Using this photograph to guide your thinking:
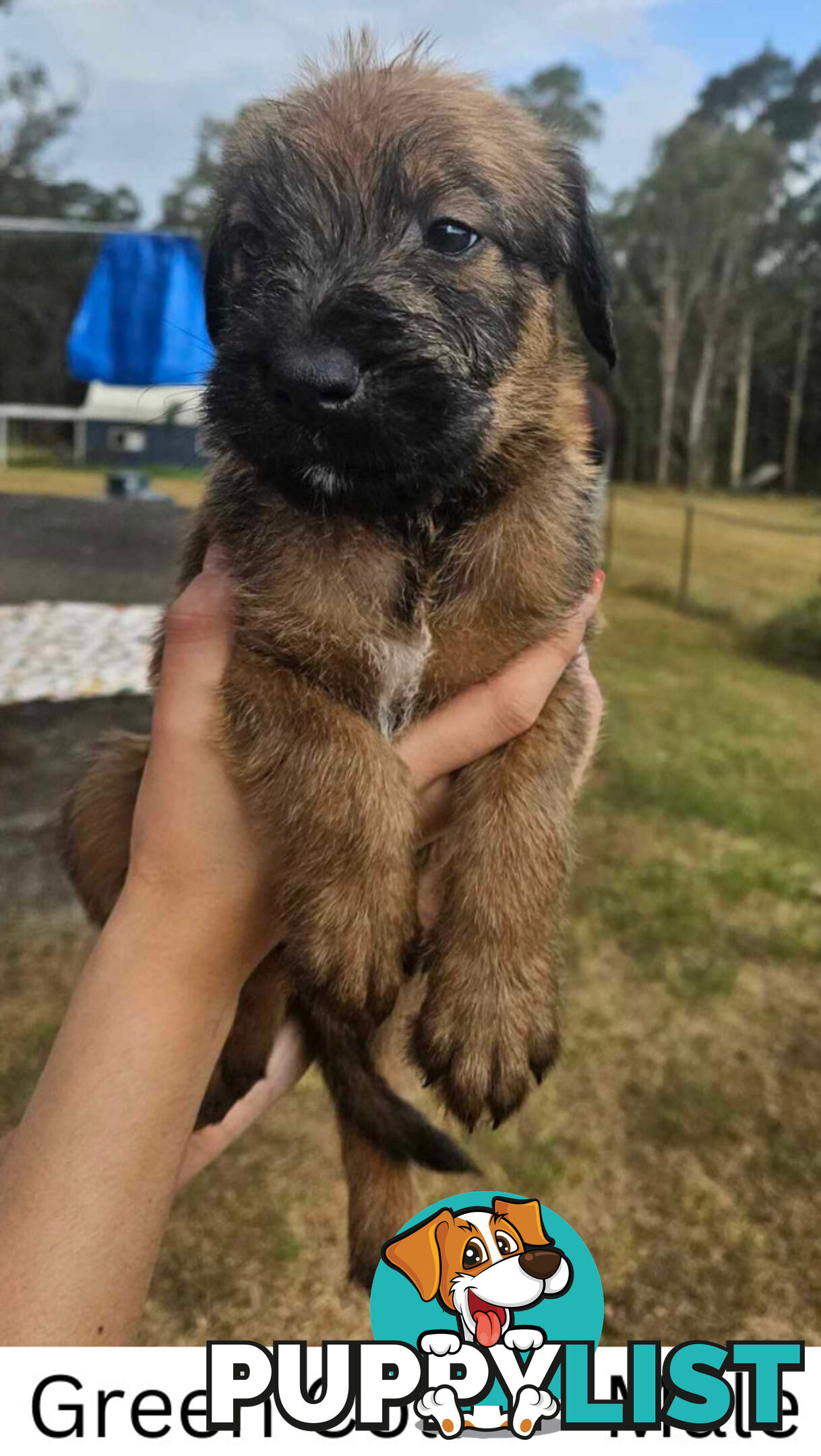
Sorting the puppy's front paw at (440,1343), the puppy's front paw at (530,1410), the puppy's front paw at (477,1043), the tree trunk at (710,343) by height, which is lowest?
the puppy's front paw at (530,1410)

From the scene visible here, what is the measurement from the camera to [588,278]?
1.80m

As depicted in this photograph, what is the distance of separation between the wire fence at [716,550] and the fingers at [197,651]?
308cm

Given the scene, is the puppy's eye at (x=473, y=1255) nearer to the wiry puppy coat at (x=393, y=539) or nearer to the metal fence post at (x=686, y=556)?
the wiry puppy coat at (x=393, y=539)

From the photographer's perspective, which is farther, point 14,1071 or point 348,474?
point 14,1071

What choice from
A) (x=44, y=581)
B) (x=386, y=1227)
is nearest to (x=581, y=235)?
(x=386, y=1227)

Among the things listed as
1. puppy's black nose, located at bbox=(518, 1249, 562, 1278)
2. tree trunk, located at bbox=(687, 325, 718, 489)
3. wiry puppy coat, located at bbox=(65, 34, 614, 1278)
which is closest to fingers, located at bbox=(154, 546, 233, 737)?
wiry puppy coat, located at bbox=(65, 34, 614, 1278)

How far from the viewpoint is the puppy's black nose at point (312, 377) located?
1.19m

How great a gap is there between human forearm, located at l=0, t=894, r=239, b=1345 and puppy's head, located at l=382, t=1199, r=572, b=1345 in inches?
13.0

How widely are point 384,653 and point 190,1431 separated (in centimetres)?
103

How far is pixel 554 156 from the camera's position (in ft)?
6.09

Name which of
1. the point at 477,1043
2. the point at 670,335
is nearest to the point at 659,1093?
the point at 477,1043

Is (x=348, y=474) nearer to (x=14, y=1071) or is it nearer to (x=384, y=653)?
(x=384, y=653)

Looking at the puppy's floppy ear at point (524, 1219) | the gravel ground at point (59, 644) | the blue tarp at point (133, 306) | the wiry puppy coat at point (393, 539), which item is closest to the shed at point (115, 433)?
the blue tarp at point (133, 306)

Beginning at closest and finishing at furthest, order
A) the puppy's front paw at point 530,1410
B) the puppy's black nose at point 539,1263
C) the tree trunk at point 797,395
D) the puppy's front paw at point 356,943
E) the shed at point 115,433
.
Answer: the puppy's front paw at point 530,1410 < the puppy's black nose at point 539,1263 < the puppy's front paw at point 356,943 < the tree trunk at point 797,395 < the shed at point 115,433
